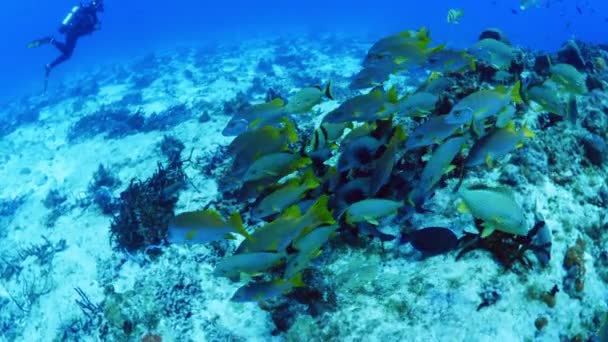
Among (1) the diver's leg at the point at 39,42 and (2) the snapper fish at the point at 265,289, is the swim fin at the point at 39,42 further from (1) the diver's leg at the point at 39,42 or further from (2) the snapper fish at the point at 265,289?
(2) the snapper fish at the point at 265,289

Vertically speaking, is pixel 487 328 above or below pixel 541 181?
below

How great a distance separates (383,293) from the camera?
14.0ft

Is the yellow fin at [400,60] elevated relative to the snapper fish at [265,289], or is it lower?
elevated

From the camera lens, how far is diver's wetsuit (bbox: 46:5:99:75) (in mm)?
18219

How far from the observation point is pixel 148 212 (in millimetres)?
6430

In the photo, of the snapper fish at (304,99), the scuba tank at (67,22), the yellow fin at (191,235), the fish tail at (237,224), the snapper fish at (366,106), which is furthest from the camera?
the scuba tank at (67,22)

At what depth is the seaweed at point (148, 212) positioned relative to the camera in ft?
20.5

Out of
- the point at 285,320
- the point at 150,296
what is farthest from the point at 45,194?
the point at 285,320

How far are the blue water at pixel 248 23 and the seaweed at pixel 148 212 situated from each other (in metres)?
16.1

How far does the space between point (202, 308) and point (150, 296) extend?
85cm

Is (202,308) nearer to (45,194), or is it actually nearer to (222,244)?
(222,244)

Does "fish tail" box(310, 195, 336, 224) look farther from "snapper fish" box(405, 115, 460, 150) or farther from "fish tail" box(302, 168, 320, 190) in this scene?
"snapper fish" box(405, 115, 460, 150)

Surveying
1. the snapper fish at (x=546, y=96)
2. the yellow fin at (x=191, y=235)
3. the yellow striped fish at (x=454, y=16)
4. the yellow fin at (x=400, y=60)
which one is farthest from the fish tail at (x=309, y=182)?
the yellow striped fish at (x=454, y=16)

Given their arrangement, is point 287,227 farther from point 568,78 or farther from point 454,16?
point 454,16
